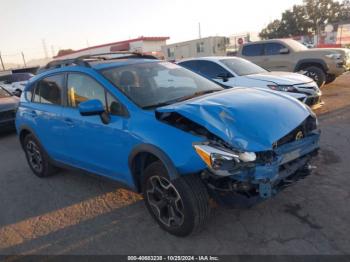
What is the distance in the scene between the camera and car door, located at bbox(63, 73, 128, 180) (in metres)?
3.62

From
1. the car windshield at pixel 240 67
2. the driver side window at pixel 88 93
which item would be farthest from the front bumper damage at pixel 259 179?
the car windshield at pixel 240 67

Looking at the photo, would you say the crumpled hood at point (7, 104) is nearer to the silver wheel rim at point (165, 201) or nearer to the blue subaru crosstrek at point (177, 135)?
the blue subaru crosstrek at point (177, 135)

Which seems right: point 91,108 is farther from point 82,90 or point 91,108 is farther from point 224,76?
point 224,76

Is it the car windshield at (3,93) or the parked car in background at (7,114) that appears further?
the car windshield at (3,93)

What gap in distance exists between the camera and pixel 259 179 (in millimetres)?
2883

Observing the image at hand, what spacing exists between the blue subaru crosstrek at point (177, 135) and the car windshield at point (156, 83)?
0.01m

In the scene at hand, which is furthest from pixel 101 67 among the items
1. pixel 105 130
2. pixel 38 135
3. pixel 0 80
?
pixel 0 80

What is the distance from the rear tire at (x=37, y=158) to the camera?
518cm

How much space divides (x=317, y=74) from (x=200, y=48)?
66.1ft

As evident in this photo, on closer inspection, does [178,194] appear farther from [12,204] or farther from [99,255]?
[12,204]

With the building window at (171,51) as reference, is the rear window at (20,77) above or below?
above

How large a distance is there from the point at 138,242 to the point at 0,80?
16.7m

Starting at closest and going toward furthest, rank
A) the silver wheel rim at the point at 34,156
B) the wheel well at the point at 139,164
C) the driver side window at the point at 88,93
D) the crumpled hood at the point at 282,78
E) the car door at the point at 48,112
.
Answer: the wheel well at the point at 139,164, the driver side window at the point at 88,93, the car door at the point at 48,112, the silver wheel rim at the point at 34,156, the crumpled hood at the point at 282,78

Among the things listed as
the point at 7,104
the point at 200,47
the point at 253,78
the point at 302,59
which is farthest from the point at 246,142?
the point at 200,47
